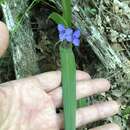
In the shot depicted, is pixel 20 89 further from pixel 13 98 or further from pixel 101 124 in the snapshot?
pixel 101 124

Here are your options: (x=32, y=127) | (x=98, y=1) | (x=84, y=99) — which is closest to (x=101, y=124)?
(x=84, y=99)

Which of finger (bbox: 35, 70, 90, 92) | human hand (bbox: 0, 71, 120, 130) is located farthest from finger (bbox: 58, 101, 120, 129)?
finger (bbox: 35, 70, 90, 92)

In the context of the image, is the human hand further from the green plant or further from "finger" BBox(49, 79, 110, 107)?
the green plant

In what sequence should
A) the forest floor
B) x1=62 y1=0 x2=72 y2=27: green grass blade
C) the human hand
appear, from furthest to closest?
1. the forest floor
2. the human hand
3. x1=62 y1=0 x2=72 y2=27: green grass blade

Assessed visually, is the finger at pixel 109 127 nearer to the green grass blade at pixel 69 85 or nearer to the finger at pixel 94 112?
the finger at pixel 94 112

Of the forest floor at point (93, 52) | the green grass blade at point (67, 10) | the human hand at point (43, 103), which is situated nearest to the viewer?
the green grass blade at point (67, 10)

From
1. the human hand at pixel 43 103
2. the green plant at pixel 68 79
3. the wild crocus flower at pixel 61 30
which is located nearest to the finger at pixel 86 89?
the human hand at pixel 43 103

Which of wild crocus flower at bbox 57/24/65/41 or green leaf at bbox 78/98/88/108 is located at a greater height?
wild crocus flower at bbox 57/24/65/41

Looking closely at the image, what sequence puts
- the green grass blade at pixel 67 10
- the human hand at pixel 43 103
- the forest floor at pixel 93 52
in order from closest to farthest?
1. the green grass blade at pixel 67 10
2. the human hand at pixel 43 103
3. the forest floor at pixel 93 52

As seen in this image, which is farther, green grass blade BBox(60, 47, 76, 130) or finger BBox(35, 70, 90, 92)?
finger BBox(35, 70, 90, 92)
